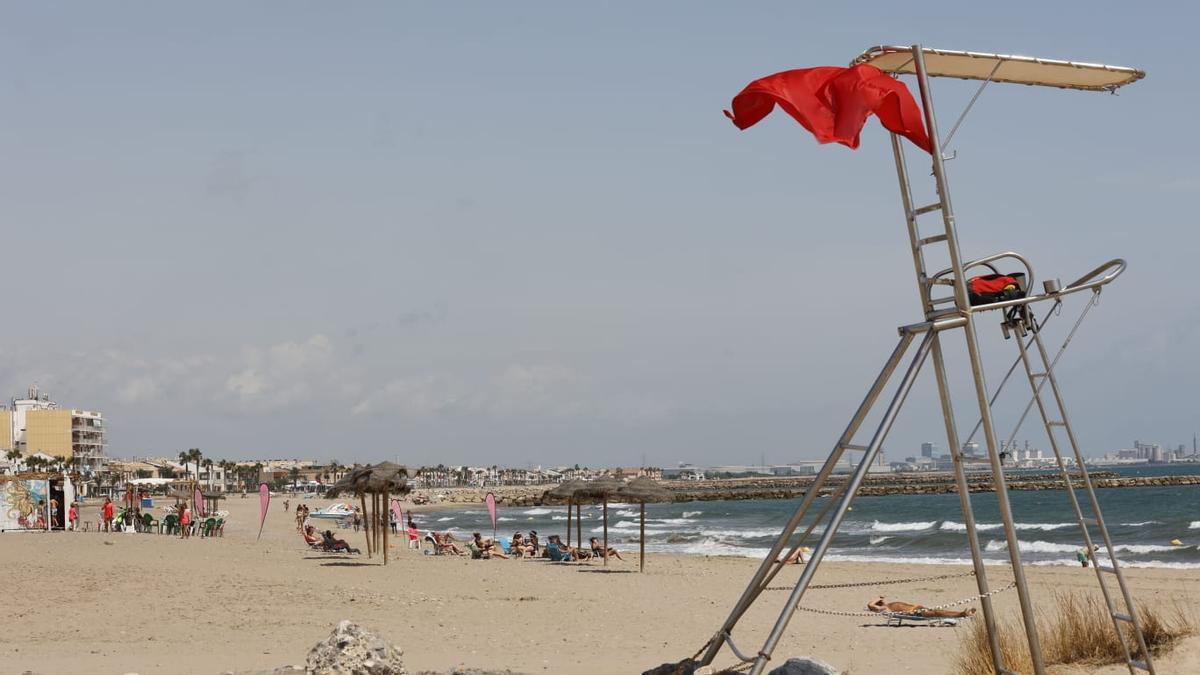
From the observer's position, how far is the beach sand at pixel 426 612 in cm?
1114

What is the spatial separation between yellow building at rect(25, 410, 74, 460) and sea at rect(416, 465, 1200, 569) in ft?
192

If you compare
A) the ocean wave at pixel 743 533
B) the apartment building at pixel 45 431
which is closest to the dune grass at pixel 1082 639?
the ocean wave at pixel 743 533

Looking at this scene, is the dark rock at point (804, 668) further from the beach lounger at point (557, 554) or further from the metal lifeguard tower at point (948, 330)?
the beach lounger at point (557, 554)

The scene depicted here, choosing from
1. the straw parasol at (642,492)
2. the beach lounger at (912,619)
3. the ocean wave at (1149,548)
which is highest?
the straw parasol at (642,492)

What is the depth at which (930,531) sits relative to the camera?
4784 centimetres

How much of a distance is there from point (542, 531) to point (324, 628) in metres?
45.8

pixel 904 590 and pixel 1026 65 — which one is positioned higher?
pixel 1026 65

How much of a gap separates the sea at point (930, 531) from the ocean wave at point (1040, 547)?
0.11ft

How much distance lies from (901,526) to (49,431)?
299 ft

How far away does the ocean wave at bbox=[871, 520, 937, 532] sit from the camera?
50675mm

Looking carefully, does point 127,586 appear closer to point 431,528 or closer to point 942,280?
point 942,280

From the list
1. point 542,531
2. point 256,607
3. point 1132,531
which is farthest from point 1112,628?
point 542,531

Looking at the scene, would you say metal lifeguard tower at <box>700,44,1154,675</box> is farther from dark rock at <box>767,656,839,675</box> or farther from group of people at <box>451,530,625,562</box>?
group of people at <box>451,530,625,562</box>

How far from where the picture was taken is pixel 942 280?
20.2 ft
